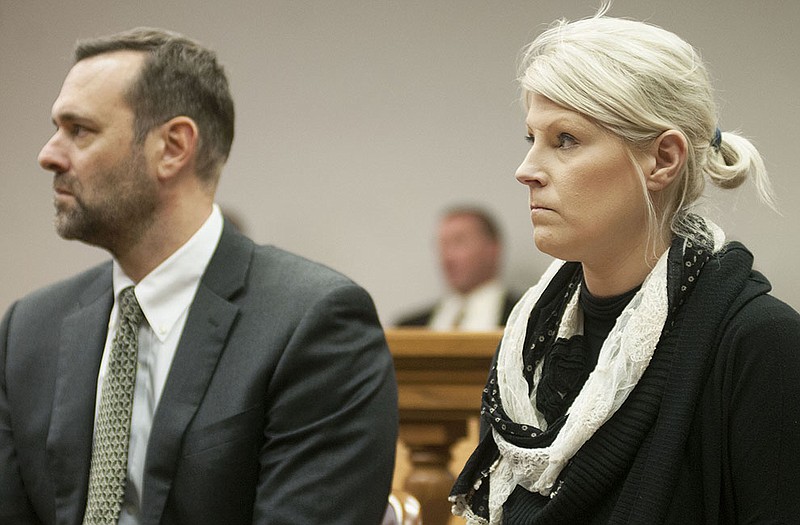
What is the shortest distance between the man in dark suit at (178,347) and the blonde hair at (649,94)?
770 millimetres

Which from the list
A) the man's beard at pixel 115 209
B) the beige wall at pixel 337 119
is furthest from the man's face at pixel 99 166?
the beige wall at pixel 337 119

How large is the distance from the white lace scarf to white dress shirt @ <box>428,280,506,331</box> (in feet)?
17.5

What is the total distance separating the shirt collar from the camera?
2236mm

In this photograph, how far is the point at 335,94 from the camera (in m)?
8.41

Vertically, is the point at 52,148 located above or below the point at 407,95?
above

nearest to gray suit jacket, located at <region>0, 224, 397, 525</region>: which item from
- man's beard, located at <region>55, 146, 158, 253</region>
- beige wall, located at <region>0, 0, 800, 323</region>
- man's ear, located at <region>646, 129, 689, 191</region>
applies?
man's beard, located at <region>55, 146, 158, 253</region>

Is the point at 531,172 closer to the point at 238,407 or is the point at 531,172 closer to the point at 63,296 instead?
the point at 238,407

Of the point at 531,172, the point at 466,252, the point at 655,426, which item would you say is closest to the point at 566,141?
the point at 531,172

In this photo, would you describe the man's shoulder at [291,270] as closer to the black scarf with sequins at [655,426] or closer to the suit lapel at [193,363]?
the suit lapel at [193,363]

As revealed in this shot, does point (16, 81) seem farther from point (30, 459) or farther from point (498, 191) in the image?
point (30, 459)

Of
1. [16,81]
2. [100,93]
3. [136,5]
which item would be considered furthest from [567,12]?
[100,93]

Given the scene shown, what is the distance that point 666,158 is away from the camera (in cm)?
157

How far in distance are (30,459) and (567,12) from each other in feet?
20.8

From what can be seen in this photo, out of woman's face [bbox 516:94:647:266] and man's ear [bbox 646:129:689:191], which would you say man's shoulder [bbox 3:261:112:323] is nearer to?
woman's face [bbox 516:94:647:266]
